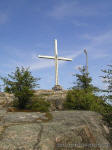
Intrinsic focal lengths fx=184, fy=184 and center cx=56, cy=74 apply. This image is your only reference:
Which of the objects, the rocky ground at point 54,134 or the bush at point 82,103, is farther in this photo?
the bush at point 82,103

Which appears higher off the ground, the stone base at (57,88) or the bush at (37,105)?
the stone base at (57,88)

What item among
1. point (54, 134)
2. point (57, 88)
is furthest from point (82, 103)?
point (57, 88)

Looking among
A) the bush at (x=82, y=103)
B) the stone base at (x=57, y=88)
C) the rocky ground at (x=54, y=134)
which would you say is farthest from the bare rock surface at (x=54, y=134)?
the stone base at (x=57, y=88)

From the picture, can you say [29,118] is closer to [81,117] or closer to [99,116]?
[81,117]

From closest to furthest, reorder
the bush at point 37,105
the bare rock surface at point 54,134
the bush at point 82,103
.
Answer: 1. the bare rock surface at point 54,134
2. the bush at point 37,105
3. the bush at point 82,103

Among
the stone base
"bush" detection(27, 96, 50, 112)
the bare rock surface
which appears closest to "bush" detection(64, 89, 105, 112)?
"bush" detection(27, 96, 50, 112)

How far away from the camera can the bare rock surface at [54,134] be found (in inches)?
153

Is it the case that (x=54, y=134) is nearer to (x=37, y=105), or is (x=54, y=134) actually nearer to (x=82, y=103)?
(x=37, y=105)

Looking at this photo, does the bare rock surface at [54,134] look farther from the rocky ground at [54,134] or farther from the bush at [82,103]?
the bush at [82,103]

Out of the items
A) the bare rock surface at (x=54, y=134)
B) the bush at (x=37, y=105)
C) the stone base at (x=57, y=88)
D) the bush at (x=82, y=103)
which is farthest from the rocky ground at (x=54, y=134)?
the stone base at (x=57, y=88)

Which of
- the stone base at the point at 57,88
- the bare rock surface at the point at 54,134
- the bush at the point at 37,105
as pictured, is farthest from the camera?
the stone base at the point at 57,88

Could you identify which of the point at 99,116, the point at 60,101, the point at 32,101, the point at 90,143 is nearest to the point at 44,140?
the point at 90,143

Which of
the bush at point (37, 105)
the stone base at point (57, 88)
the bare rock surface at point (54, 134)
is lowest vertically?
the bare rock surface at point (54, 134)

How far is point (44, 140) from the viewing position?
4.04 m
